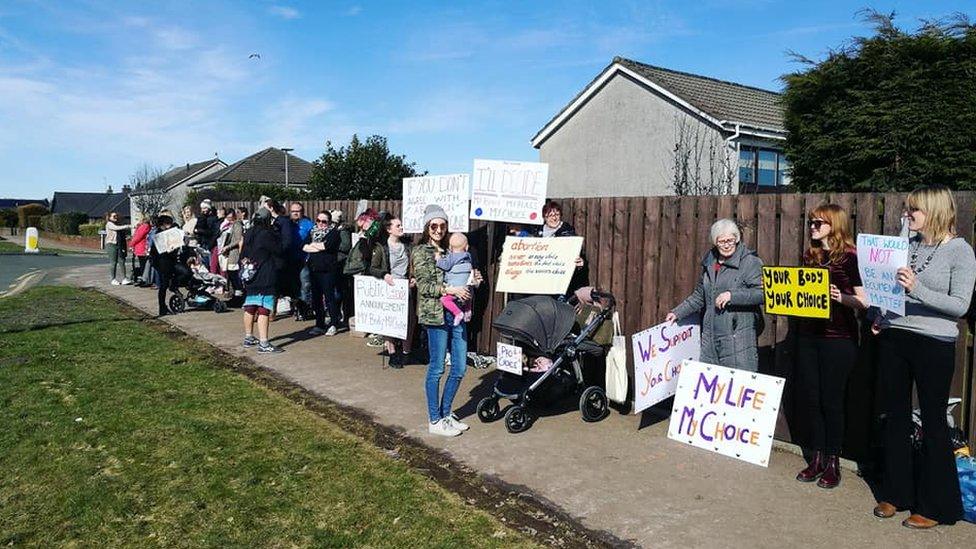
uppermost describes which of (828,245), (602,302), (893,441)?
(828,245)

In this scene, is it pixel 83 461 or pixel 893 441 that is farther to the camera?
pixel 83 461

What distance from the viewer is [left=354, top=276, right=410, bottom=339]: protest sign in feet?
28.6

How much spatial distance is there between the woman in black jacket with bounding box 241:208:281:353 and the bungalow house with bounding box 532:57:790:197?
12408 mm

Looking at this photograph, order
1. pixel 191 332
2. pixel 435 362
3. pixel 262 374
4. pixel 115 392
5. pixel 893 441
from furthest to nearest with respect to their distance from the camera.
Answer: pixel 191 332 < pixel 262 374 < pixel 115 392 < pixel 435 362 < pixel 893 441

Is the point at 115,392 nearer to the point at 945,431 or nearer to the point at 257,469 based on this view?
the point at 257,469

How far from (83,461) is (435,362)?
9.32 ft

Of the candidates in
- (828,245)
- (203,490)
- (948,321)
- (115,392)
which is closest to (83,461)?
(203,490)

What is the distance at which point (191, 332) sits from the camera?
1129 cm

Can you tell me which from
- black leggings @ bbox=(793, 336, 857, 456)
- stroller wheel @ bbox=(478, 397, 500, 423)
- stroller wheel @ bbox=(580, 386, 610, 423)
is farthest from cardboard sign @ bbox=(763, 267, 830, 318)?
stroller wheel @ bbox=(478, 397, 500, 423)

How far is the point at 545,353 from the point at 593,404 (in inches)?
29.7

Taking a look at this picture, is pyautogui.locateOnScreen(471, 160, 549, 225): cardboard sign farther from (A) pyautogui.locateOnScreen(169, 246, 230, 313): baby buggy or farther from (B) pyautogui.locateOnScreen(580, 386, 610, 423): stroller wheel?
(A) pyautogui.locateOnScreen(169, 246, 230, 313): baby buggy

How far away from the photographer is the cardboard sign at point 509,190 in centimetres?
809

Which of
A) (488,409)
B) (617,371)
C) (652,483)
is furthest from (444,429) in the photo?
(652,483)

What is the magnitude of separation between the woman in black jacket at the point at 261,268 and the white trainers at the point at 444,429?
4053 mm
